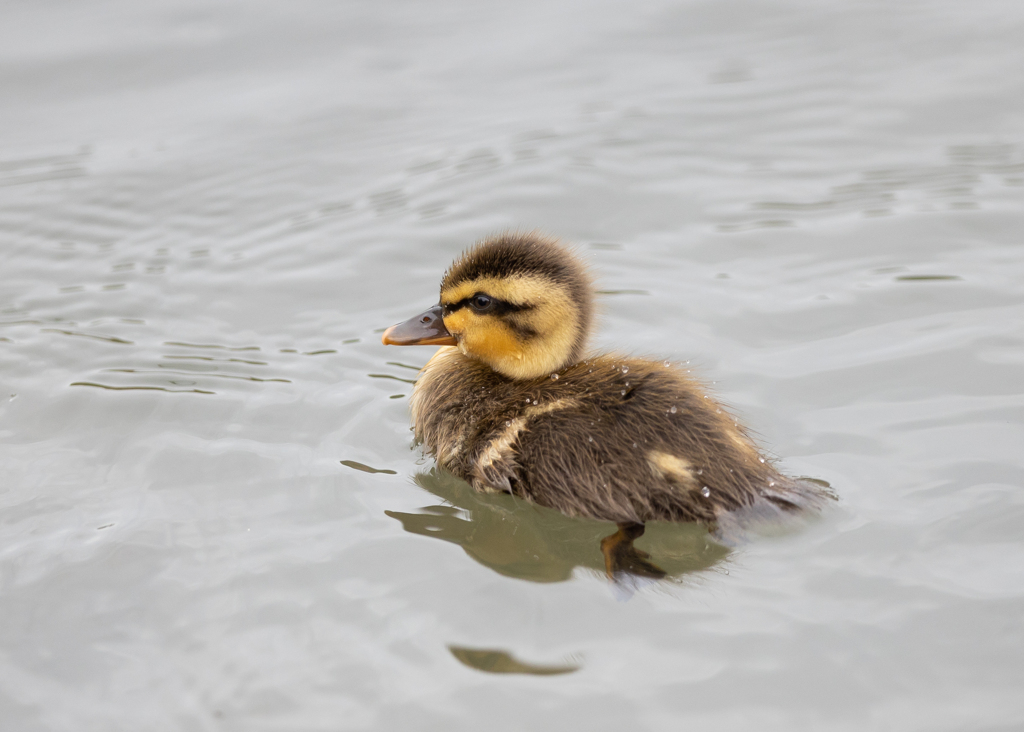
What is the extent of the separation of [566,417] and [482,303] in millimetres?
595

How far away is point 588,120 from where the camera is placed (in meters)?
6.50

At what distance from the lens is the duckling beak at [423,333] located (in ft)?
12.8

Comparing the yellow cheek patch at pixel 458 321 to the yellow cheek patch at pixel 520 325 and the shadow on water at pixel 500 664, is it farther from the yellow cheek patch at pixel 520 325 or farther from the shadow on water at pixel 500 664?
the shadow on water at pixel 500 664

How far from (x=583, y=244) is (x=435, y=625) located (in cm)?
282

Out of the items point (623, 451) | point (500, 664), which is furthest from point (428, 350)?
point (500, 664)

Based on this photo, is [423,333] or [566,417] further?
[423,333]

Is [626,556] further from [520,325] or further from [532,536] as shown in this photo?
[520,325]

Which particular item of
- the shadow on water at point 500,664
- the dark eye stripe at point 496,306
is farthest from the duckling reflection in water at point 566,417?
the shadow on water at point 500,664

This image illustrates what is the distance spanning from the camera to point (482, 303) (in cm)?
375

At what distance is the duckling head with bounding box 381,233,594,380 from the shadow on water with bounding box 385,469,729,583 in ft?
1.65

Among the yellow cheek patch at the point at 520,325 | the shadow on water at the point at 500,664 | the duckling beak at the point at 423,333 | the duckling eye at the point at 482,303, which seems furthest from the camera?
the duckling beak at the point at 423,333

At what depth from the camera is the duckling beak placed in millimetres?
3891

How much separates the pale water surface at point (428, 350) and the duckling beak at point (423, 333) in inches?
14.4

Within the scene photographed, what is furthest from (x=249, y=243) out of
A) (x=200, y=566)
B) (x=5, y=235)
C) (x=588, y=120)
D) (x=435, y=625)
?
(x=435, y=625)
